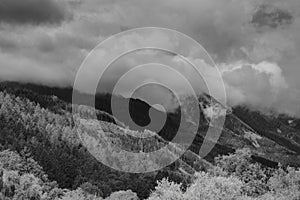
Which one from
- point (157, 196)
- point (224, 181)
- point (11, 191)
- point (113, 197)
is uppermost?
point (224, 181)

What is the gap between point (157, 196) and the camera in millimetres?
59406

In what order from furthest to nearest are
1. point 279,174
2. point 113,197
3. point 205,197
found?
point 113,197 < point 279,174 < point 205,197

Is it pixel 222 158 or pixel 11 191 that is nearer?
pixel 222 158

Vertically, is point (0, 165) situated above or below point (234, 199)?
below

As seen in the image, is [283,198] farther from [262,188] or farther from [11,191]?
[11,191]

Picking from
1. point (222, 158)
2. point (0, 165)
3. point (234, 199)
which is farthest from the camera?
point (0, 165)

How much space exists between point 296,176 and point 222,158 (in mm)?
16379

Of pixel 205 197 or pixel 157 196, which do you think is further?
pixel 157 196

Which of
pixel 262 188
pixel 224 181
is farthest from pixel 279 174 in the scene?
pixel 224 181

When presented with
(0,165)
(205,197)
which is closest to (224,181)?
(205,197)

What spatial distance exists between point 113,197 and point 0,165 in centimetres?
6728

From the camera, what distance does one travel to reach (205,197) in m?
51.8

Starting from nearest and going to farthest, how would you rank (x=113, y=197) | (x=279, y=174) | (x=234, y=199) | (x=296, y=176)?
(x=234, y=199)
(x=296, y=176)
(x=279, y=174)
(x=113, y=197)

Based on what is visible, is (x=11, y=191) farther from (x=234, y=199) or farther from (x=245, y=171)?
(x=234, y=199)
